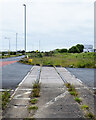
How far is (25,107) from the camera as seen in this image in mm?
4715

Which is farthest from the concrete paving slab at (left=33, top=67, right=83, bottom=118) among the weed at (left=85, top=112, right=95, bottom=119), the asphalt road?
the asphalt road

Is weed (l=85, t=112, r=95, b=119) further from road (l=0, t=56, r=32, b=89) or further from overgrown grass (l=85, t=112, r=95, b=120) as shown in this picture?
road (l=0, t=56, r=32, b=89)

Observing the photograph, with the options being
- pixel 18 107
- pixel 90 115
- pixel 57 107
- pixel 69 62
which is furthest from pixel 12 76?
pixel 69 62

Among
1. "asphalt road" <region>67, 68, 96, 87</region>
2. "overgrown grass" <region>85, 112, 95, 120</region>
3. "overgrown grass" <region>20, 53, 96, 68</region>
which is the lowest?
"overgrown grass" <region>85, 112, 95, 120</region>

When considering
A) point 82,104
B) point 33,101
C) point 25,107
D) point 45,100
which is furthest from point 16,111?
point 82,104

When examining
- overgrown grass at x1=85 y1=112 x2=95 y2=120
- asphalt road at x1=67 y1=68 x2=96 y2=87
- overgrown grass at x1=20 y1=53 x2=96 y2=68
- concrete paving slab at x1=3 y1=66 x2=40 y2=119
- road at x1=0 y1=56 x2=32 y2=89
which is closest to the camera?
overgrown grass at x1=85 y1=112 x2=95 y2=120

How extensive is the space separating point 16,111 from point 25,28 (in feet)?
69.1

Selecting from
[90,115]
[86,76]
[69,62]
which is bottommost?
[90,115]

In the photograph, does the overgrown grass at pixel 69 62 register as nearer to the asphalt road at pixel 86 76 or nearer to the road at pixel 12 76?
the asphalt road at pixel 86 76

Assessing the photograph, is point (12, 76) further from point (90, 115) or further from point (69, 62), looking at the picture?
point (69, 62)

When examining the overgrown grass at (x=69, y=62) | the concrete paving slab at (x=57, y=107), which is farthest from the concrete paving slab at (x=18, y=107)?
the overgrown grass at (x=69, y=62)

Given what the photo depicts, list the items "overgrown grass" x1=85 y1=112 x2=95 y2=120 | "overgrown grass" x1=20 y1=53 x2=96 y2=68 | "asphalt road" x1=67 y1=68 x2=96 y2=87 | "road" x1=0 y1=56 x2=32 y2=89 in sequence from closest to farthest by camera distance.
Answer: "overgrown grass" x1=85 y1=112 x2=95 y2=120, "road" x1=0 y1=56 x2=32 y2=89, "asphalt road" x1=67 y1=68 x2=96 y2=87, "overgrown grass" x1=20 y1=53 x2=96 y2=68

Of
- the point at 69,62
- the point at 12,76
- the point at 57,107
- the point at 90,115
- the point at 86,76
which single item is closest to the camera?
the point at 90,115

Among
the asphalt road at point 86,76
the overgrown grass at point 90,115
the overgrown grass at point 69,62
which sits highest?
the overgrown grass at point 69,62
